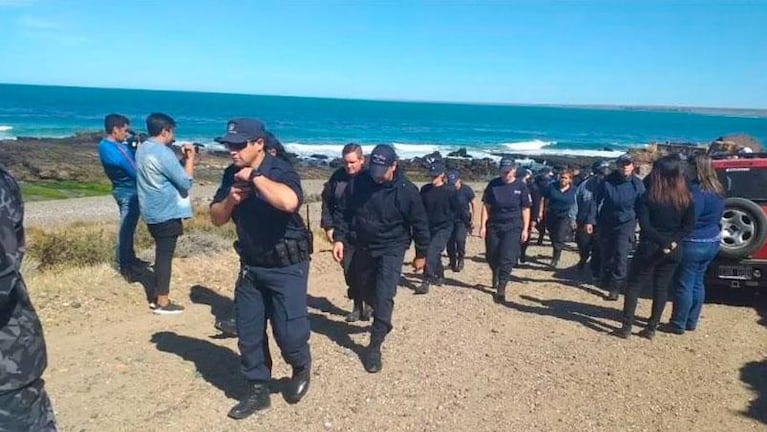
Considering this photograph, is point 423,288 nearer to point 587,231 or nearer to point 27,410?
point 587,231

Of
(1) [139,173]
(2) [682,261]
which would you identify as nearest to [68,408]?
(1) [139,173]

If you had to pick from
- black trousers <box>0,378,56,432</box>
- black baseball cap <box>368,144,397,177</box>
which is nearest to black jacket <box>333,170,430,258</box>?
black baseball cap <box>368,144,397,177</box>

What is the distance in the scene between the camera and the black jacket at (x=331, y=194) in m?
6.86

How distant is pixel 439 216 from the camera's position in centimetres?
855

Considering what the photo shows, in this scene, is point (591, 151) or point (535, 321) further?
point (591, 151)

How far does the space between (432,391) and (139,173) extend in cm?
338

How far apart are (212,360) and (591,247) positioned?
20.4 ft

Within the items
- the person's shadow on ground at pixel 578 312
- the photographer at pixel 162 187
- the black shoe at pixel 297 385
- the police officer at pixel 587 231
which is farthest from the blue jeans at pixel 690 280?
the photographer at pixel 162 187

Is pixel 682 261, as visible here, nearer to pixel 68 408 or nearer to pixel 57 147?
pixel 68 408

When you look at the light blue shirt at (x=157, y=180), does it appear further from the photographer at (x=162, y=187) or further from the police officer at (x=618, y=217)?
the police officer at (x=618, y=217)

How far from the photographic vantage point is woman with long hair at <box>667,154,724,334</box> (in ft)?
21.7

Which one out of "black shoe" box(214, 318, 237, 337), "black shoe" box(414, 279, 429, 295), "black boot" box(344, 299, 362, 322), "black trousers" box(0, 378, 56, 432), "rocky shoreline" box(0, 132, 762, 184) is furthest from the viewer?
"rocky shoreline" box(0, 132, 762, 184)

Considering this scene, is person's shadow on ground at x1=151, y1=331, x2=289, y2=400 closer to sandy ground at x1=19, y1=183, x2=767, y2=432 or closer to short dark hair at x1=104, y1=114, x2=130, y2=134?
sandy ground at x1=19, y1=183, x2=767, y2=432

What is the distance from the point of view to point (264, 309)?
4.70 m
